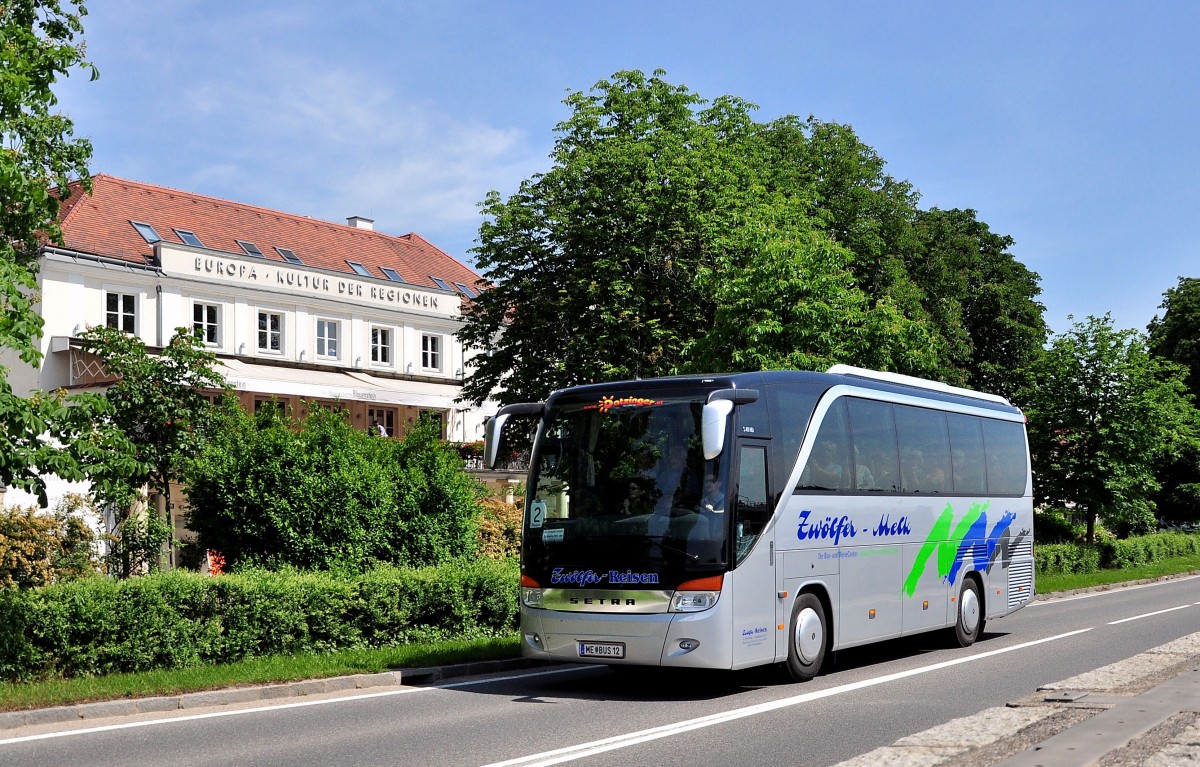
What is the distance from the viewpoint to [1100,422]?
39.5m

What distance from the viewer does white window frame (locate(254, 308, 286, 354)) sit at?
5031 cm

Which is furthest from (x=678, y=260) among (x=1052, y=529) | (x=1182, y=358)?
(x=1182, y=358)

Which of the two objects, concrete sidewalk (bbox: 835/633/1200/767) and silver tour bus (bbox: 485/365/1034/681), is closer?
concrete sidewalk (bbox: 835/633/1200/767)

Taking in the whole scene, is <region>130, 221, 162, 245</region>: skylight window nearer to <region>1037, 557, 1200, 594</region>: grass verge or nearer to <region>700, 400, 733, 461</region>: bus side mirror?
<region>1037, 557, 1200, 594</region>: grass verge

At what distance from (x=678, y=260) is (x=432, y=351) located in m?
26.7

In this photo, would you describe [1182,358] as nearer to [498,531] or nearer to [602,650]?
[498,531]

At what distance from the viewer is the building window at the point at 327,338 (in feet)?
174

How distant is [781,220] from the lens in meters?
32.4

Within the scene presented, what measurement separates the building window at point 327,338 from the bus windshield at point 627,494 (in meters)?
40.8

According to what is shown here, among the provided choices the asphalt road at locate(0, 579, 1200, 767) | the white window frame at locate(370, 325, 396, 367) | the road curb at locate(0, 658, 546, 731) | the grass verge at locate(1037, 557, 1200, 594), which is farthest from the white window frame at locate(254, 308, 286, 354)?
the asphalt road at locate(0, 579, 1200, 767)

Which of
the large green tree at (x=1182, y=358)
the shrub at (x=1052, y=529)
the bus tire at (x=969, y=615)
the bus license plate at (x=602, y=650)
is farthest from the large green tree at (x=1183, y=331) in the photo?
the bus license plate at (x=602, y=650)

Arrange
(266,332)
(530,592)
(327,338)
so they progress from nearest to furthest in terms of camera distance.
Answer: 1. (530,592)
2. (266,332)
3. (327,338)

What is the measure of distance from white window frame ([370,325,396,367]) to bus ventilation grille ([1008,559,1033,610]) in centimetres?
3866

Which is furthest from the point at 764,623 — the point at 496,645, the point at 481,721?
the point at 496,645
